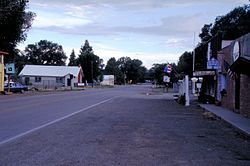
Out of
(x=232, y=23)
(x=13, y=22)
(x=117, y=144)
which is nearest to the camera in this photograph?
(x=117, y=144)

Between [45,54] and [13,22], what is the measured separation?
116 meters

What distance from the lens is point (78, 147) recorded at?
11.0 metres

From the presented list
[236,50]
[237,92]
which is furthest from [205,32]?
[236,50]

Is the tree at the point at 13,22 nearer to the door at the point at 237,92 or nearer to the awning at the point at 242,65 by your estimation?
the door at the point at 237,92

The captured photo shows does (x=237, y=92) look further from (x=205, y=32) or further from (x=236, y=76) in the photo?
(x=205, y=32)

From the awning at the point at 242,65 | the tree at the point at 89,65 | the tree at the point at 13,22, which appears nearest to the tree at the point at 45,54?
the tree at the point at 89,65

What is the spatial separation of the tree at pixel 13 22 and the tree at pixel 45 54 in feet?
352

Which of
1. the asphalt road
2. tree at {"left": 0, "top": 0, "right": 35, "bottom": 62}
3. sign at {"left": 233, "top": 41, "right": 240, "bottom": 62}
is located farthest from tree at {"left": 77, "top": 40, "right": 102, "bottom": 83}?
the asphalt road

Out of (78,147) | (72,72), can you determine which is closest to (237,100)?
(78,147)

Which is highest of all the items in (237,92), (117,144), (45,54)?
(45,54)

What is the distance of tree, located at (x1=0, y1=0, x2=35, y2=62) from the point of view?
45112 millimetres

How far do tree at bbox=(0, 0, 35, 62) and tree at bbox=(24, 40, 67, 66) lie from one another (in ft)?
352

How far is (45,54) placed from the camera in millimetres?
163750

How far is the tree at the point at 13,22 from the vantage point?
45.1 meters
